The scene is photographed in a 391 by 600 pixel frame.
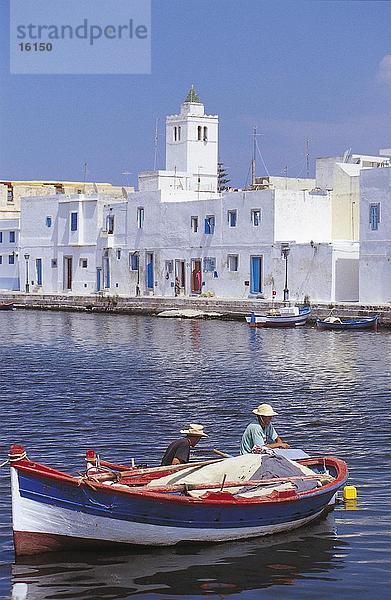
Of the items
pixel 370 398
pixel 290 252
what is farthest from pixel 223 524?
pixel 290 252

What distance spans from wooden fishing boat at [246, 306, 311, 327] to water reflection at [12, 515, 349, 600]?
113ft

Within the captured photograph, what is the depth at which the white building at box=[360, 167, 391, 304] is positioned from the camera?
160 ft

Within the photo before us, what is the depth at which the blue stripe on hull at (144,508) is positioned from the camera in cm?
1096

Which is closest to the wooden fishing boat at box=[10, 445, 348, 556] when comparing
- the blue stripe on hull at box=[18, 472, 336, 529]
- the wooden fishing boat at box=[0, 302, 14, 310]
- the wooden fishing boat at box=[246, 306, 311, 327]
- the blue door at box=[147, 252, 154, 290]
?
the blue stripe on hull at box=[18, 472, 336, 529]

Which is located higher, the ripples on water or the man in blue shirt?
the man in blue shirt

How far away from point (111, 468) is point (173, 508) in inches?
57.5

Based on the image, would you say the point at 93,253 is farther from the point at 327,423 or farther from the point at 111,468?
the point at 111,468

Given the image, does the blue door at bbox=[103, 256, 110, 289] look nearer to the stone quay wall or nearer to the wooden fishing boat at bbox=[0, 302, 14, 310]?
the stone quay wall

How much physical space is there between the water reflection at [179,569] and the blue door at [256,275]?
4337 cm

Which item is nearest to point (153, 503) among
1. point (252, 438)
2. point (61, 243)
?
point (252, 438)

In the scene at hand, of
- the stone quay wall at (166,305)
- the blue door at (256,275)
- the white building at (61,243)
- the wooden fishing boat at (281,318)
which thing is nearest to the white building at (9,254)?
the white building at (61,243)

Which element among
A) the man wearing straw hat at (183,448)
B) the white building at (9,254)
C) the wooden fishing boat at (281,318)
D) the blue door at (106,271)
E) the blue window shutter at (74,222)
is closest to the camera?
the man wearing straw hat at (183,448)

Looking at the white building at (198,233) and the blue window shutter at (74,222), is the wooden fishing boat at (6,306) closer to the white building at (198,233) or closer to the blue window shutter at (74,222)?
the white building at (198,233)

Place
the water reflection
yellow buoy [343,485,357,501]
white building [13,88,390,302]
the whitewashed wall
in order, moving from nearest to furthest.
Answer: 1. the water reflection
2. yellow buoy [343,485,357,501]
3. the whitewashed wall
4. white building [13,88,390,302]
